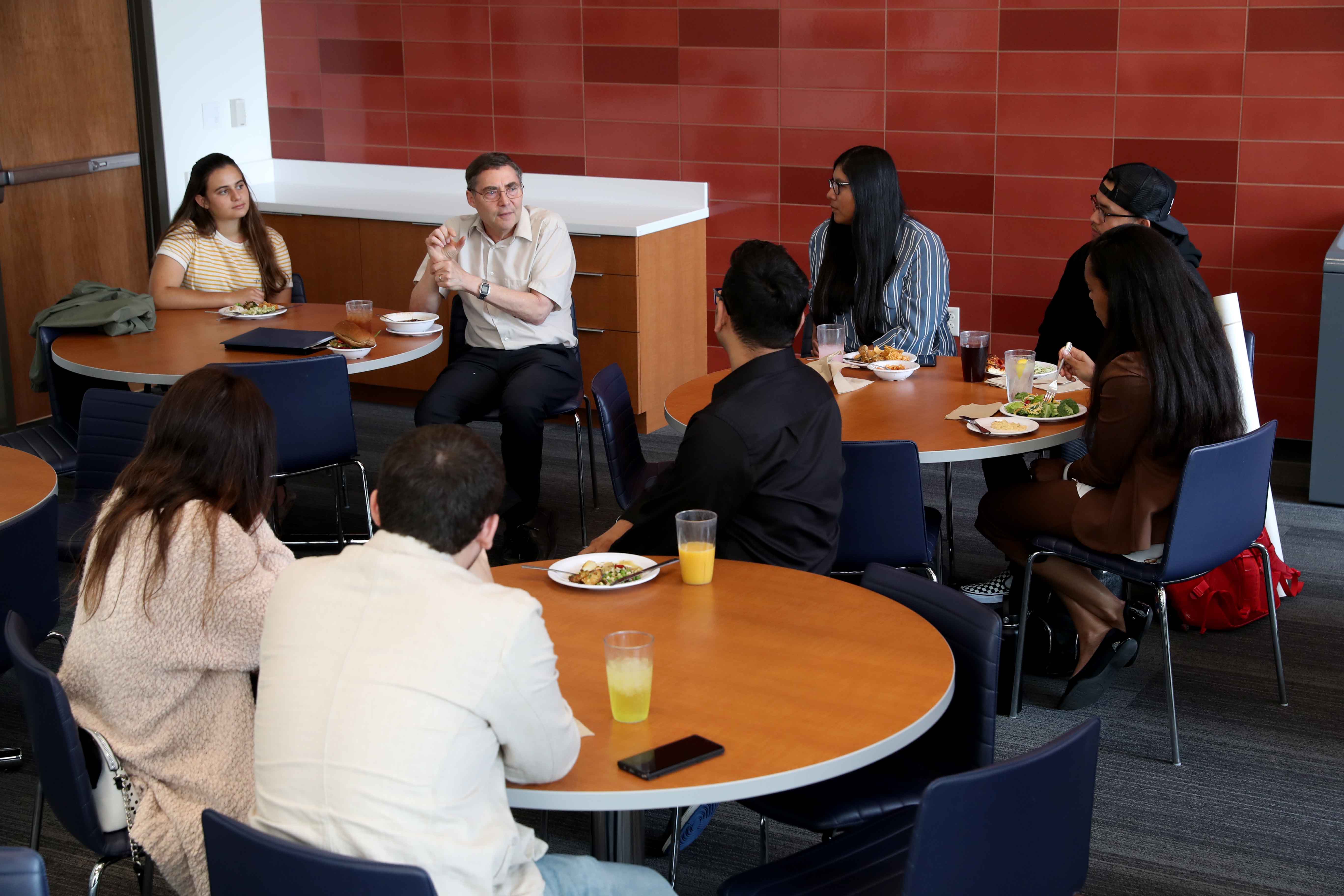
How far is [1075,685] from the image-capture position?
3154 millimetres

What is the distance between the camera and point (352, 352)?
3693mm

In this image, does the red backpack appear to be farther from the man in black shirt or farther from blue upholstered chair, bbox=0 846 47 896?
blue upholstered chair, bbox=0 846 47 896

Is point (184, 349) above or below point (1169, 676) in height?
above

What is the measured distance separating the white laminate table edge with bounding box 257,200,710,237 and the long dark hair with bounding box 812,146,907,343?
1.41 metres

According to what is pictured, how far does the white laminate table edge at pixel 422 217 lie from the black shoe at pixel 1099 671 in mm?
2662

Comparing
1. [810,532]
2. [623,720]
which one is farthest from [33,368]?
[623,720]

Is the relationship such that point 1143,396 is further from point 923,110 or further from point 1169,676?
point 923,110

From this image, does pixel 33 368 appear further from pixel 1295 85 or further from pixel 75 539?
pixel 1295 85

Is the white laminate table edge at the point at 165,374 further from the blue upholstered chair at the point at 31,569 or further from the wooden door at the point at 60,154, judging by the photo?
the wooden door at the point at 60,154

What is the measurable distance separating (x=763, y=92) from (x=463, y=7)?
60.5 inches

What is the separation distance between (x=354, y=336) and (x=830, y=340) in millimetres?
1377

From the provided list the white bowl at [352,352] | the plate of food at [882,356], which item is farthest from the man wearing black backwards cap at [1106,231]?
the white bowl at [352,352]

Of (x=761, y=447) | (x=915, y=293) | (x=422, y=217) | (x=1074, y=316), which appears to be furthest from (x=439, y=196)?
(x=761, y=447)

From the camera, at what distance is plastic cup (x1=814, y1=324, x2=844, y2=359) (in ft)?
11.1
